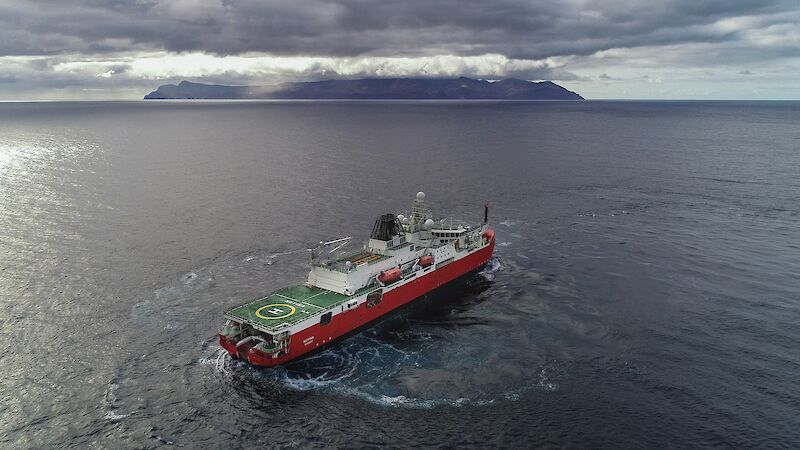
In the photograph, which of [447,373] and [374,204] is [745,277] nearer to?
[447,373]

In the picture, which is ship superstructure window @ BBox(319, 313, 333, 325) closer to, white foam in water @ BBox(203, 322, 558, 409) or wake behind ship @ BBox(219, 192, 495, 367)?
wake behind ship @ BBox(219, 192, 495, 367)

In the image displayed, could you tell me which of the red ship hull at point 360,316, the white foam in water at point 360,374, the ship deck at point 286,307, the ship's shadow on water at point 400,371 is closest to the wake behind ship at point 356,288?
the ship deck at point 286,307

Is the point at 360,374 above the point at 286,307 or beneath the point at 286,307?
beneath

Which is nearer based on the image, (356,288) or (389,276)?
(356,288)

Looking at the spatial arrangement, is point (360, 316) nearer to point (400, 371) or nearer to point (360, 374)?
point (360, 374)

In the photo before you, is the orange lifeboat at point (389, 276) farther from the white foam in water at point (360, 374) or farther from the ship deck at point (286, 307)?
the white foam in water at point (360, 374)

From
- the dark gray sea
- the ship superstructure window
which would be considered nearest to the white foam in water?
the dark gray sea

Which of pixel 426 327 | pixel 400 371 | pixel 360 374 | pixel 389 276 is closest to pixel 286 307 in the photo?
pixel 360 374

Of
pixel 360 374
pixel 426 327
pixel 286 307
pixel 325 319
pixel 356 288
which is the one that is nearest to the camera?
pixel 360 374
